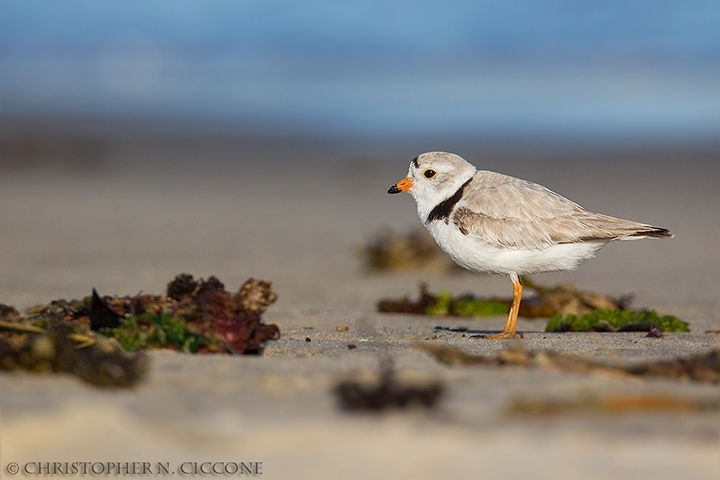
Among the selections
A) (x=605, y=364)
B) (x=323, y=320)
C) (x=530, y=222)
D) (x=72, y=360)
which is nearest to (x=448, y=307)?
(x=323, y=320)

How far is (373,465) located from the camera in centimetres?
307

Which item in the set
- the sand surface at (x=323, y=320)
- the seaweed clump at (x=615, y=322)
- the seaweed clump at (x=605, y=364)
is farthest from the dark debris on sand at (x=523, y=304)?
the seaweed clump at (x=605, y=364)

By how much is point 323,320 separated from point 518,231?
1.65 meters

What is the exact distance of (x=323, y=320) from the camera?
673 cm

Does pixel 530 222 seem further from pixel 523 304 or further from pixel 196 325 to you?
pixel 196 325

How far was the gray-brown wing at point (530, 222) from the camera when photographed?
19.0ft

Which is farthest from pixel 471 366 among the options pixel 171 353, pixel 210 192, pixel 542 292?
pixel 210 192

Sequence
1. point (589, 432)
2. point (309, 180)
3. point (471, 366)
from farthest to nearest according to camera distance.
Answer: point (309, 180)
point (471, 366)
point (589, 432)

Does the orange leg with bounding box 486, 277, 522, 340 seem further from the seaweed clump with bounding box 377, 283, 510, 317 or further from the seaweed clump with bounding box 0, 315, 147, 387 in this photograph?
the seaweed clump with bounding box 0, 315, 147, 387

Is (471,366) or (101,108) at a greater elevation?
(101,108)

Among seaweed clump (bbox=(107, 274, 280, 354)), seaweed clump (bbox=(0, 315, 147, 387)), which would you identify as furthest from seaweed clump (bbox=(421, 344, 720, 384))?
seaweed clump (bbox=(0, 315, 147, 387))

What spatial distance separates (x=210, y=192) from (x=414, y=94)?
51.2ft

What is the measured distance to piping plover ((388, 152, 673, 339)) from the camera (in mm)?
5809

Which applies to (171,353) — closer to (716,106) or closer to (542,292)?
(542,292)
